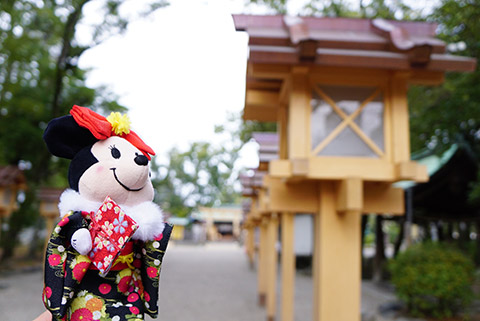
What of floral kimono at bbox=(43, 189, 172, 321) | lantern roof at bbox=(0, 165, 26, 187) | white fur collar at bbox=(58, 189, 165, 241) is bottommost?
floral kimono at bbox=(43, 189, 172, 321)

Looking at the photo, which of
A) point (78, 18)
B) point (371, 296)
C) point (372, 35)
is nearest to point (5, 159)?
point (78, 18)

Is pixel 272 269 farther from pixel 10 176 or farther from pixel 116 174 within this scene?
pixel 10 176

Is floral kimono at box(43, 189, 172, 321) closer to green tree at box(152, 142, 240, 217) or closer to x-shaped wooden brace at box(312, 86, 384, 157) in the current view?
x-shaped wooden brace at box(312, 86, 384, 157)

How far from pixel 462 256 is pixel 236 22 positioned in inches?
244

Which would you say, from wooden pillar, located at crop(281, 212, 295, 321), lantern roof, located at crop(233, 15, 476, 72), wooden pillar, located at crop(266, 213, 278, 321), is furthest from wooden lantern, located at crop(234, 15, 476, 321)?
wooden pillar, located at crop(266, 213, 278, 321)

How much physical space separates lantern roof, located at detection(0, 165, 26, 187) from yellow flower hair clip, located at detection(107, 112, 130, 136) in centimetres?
896

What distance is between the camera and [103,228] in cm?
228

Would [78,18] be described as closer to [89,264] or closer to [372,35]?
[372,35]

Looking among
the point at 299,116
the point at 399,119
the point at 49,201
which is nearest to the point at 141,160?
the point at 299,116

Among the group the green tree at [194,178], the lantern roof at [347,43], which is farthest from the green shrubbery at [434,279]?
the green tree at [194,178]

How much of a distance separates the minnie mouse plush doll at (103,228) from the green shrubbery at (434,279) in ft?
21.9

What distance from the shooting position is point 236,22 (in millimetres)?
4676

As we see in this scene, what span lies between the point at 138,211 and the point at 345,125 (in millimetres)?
A: 2880

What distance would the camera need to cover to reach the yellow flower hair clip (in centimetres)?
256
